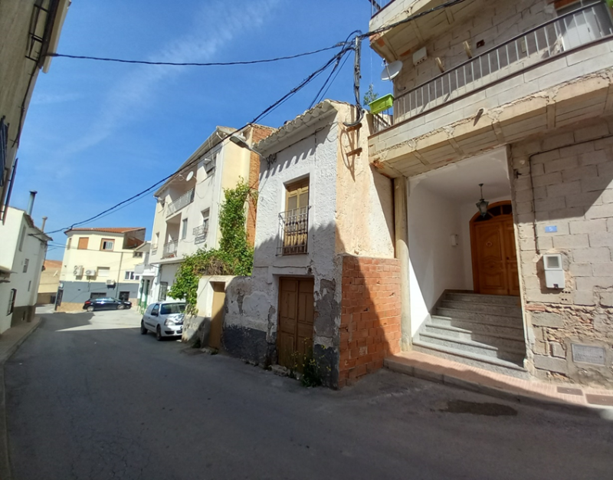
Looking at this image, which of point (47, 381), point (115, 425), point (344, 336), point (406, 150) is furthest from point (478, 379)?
point (47, 381)

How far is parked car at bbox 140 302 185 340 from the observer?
449 inches

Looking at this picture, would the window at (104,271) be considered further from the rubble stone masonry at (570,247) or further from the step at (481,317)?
the rubble stone masonry at (570,247)

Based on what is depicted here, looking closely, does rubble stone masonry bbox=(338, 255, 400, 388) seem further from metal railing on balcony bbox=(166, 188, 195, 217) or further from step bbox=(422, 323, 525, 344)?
metal railing on balcony bbox=(166, 188, 195, 217)

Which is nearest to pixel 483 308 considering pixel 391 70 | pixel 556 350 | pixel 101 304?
pixel 556 350

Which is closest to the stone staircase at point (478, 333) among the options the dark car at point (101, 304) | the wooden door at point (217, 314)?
the wooden door at point (217, 314)

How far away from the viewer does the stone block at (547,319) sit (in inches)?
187

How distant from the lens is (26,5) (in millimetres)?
3670

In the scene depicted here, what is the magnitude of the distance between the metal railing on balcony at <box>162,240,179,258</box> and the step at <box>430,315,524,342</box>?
Answer: 15193mm

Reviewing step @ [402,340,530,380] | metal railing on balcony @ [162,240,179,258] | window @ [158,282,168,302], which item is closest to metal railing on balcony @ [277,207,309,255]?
step @ [402,340,530,380]

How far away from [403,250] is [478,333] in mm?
2403

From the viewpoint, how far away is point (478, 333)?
6191 mm

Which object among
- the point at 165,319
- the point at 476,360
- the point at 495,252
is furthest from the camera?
the point at 165,319

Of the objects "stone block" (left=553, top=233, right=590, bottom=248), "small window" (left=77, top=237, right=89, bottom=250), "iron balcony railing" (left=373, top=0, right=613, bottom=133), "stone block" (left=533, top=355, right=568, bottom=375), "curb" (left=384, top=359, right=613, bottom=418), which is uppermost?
"iron balcony railing" (left=373, top=0, right=613, bottom=133)

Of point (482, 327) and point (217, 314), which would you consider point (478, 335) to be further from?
point (217, 314)
